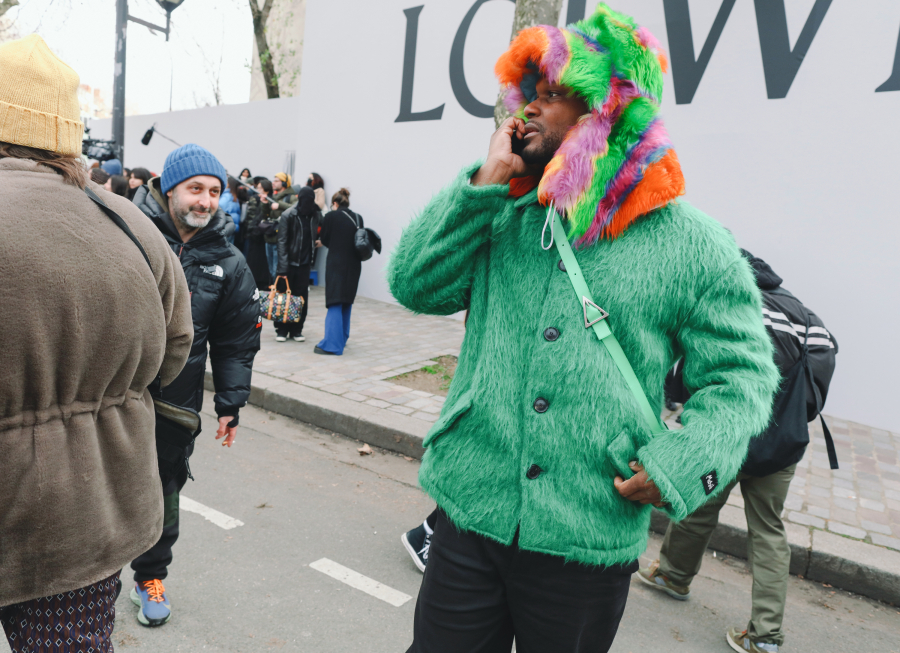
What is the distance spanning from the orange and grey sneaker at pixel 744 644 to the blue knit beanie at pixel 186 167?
2.98 meters

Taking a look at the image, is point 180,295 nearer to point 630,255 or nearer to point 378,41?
point 630,255

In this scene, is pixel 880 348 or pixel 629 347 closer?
pixel 629 347

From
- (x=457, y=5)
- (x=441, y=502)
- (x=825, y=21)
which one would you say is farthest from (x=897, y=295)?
(x=457, y=5)

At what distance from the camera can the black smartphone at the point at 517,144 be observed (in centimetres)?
166

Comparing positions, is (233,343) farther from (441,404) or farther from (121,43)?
(121,43)

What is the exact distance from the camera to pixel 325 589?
3193 millimetres

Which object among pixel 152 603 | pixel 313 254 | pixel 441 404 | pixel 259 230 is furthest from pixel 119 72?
pixel 152 603

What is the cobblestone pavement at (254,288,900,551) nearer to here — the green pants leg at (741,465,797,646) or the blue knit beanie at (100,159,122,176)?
the green pants leg at (741,465,797,646)

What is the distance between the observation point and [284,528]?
3.77 metres

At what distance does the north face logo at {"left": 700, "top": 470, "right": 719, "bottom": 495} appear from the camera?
1.49 m

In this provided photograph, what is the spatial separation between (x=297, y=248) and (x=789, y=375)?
599cm

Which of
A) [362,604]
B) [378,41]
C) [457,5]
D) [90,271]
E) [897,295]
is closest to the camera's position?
[90,271]

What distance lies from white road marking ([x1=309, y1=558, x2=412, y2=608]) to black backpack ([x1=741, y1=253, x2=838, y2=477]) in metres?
1.64

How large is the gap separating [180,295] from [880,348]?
6.59 meters
